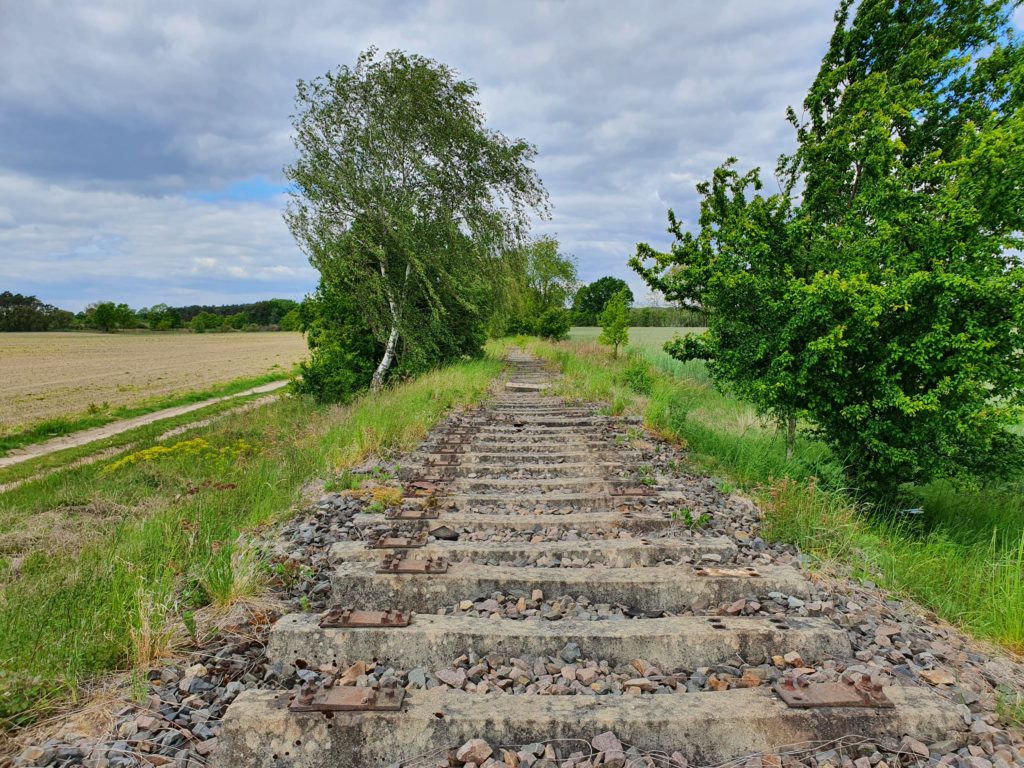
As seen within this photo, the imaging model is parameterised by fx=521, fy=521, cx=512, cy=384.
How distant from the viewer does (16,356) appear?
3872 centimetres

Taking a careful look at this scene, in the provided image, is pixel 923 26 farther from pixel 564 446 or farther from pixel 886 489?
pixel 564 446

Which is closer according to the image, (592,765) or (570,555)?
(592,765)

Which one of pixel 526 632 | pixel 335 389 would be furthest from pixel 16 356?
pixel 526 632

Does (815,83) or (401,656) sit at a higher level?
(815,83)

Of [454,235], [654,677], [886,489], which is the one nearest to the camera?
[654,677]

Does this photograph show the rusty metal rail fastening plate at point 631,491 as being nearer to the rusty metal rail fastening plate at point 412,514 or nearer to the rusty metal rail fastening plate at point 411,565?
the rusty metal rail fastening plate at point 412,514

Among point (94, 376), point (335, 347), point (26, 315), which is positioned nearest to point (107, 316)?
point (26, 315)

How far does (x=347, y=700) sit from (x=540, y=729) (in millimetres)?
818

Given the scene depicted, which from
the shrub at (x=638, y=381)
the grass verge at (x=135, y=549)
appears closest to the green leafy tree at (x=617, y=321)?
the shrub at (x=638, y=381)

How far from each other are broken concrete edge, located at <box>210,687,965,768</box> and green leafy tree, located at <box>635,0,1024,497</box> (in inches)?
140

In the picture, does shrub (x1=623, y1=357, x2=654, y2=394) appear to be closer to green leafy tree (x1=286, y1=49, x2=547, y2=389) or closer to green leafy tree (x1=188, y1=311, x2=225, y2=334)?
green leafy tree (x1=286, y1=49, x2=547, y2=389)

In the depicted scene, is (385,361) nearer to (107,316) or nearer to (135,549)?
(135,549)

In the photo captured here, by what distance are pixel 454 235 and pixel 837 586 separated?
1327cm

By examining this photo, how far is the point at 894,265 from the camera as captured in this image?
5117mm
